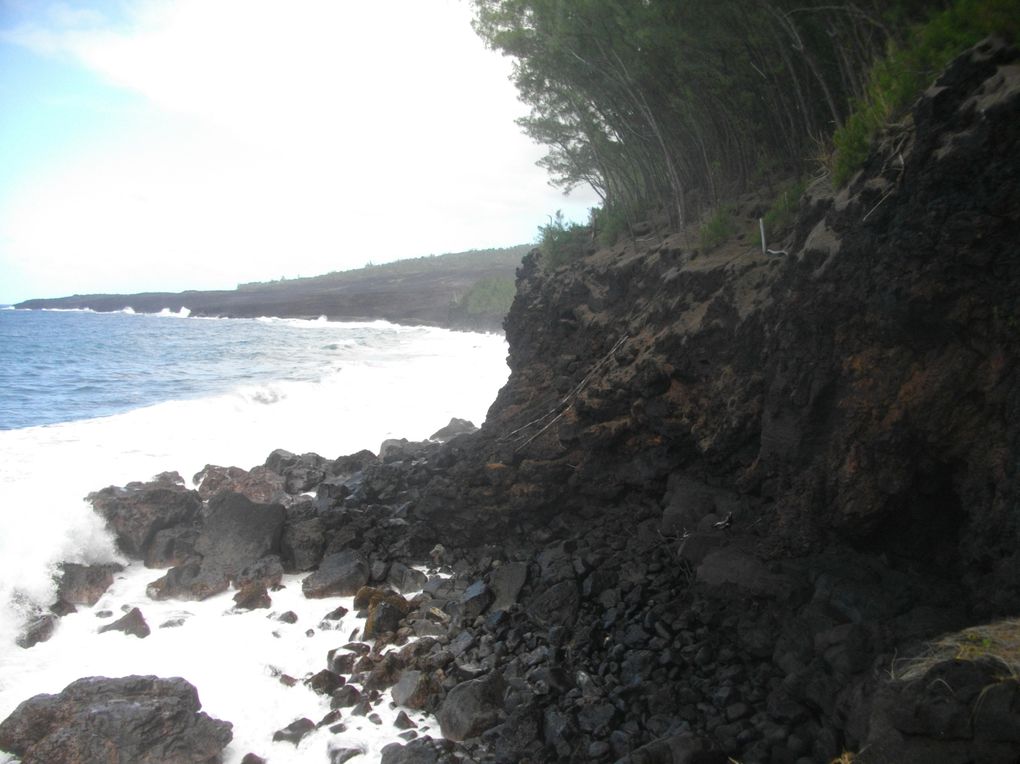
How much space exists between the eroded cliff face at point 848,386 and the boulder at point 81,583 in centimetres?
409

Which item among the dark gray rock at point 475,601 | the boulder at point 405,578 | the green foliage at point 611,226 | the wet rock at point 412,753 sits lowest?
the wet rock at point 412,753

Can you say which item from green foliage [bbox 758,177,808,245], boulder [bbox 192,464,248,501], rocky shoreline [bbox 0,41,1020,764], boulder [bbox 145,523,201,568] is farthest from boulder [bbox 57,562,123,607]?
green foliage [bbox 758,177,808,245]

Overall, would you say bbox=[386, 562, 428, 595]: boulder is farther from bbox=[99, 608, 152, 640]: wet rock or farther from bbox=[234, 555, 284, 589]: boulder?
bbox=[99, 608, 152, 640]: wet rock

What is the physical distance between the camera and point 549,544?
27.7 ft

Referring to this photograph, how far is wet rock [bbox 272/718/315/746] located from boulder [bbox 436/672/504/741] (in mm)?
1099

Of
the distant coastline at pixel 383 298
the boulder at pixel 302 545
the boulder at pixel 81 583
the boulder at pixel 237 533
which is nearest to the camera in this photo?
the boulder at pixel 81 583

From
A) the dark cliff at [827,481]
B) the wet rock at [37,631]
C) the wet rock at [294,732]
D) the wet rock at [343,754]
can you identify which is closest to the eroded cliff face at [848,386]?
the dark cliff at [827,481]

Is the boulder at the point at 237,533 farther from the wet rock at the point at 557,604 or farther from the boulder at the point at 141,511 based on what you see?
the wet rock at the point at 557,604

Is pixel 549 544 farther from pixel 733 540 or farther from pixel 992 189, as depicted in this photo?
pixel 992 189

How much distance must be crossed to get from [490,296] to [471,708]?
33978mm

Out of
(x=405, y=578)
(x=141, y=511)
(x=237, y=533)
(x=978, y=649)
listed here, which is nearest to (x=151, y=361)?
(x=141, y=511)

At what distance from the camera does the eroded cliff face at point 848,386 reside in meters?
4.71

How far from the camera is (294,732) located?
5.95m

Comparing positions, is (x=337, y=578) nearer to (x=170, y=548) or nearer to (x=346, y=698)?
(x=346, y=698)
